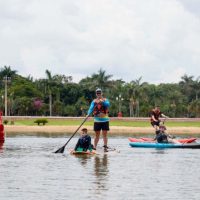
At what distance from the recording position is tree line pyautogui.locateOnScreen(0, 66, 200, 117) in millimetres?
106812

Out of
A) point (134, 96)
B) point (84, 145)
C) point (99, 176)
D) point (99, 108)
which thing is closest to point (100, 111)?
point (99, 108)

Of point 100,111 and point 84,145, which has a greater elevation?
point 100,111

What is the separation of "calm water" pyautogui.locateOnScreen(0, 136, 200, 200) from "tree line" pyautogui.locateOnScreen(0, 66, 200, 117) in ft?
270

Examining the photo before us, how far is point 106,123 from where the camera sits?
2425cm

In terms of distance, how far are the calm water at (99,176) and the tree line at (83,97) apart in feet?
270

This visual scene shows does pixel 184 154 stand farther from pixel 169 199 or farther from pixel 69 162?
pixel 169 199

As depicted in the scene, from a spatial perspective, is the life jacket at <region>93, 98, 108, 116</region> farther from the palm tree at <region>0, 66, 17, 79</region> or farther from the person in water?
the palm tree at <region>0, 66, 17, 79</region>

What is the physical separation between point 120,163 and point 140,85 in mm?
93837

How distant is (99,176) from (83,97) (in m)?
94.9

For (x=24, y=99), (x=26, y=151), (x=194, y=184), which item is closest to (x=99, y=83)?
(x=24, y=99)

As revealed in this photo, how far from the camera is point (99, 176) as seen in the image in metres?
16.9

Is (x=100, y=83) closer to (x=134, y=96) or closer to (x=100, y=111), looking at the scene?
(x=134, y=96)

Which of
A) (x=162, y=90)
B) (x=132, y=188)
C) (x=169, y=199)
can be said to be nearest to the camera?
(x=169, y=199)

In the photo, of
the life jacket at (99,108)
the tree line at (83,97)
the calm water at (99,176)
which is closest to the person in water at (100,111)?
the life jacket at (99,108)
